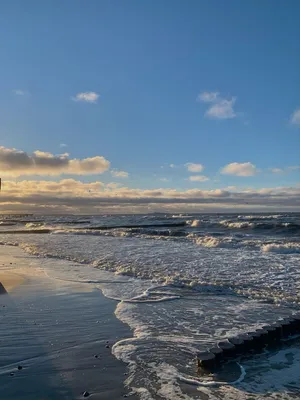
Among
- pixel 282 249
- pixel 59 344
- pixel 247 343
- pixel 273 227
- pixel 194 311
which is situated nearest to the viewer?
pixel 247 343

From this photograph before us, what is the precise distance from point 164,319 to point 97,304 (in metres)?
2.10

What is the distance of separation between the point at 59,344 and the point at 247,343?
10.4 feet

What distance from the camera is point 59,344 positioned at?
643cm

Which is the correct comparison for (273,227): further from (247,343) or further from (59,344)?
(59,344)

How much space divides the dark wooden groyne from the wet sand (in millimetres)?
1278

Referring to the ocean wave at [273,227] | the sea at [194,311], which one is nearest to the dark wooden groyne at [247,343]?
the sea at [194,311]

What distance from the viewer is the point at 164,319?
8.20 metres

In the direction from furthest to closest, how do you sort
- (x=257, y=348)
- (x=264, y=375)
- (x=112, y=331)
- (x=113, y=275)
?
(x=113, y=275)
(x=112, y=331)
(x=257, y=348)
(x=264, y=375)

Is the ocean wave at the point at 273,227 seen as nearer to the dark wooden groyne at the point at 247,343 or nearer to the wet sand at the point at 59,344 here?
the wet sand at the point at 59,344

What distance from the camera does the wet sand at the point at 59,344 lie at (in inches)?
188

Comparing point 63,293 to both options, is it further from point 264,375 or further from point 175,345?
point 264,375

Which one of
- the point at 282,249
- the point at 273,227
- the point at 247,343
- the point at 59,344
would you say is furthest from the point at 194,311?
the point at 273,227

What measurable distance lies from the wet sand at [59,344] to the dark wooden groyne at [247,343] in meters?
1.28

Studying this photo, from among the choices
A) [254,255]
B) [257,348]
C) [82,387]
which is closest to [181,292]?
[257,348]
